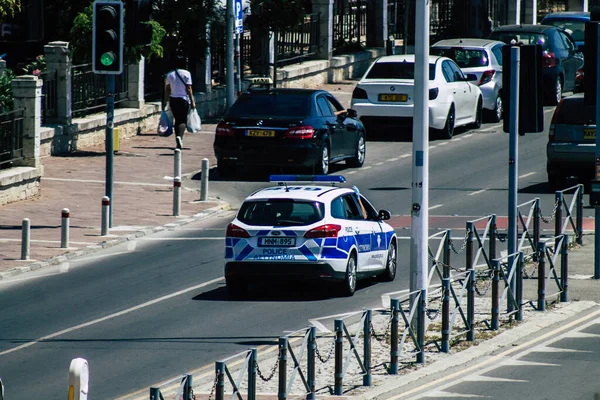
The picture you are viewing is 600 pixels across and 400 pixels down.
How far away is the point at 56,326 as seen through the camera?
15805 mm

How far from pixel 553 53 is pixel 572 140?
43.0 ft

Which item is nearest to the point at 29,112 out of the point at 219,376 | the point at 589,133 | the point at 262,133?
the point at 262,133

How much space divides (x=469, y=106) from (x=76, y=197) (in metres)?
11.9

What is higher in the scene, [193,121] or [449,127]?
[193,121]

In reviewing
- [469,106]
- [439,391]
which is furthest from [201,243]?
[469,106]

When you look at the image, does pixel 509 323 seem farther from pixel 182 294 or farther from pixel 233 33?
pixel 233 33

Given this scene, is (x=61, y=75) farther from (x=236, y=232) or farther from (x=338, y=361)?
(x=338, y=361)

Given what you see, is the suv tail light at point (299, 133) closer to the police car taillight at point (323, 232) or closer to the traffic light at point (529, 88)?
the police car taillight at point (323, 232)

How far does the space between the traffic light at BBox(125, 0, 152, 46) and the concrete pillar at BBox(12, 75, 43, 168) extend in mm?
3855

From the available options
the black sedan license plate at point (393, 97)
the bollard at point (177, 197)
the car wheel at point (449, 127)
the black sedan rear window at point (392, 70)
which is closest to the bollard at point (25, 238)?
the bollard at point (177, 197)

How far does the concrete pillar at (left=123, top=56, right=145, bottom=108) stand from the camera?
3231 centimetres

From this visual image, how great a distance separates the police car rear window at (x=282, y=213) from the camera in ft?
57.0

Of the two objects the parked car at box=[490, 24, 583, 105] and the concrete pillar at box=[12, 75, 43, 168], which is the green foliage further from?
the parked car at box=[490, 24, 583, 105]

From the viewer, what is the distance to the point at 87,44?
2983 cm
